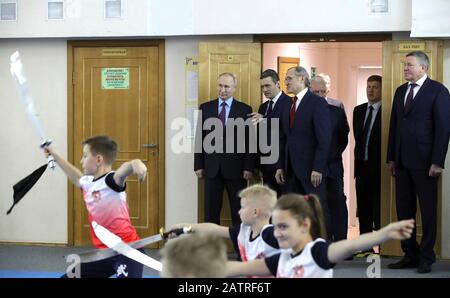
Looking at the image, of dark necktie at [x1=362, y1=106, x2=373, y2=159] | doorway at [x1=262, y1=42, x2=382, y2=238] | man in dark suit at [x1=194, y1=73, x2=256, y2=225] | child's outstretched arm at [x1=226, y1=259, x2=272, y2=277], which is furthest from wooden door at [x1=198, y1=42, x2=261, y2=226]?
child's outstretched arm at [x1=226, y1=259, x2=272, y2=277]

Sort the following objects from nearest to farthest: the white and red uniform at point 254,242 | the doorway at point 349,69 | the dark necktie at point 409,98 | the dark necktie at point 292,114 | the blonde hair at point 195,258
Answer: the blonde hair at point 195,258, the white and red uniform at point 254,242, the dark necktie at point 409,98, the dark necktie at point 292,114, the doorway at point 349,69

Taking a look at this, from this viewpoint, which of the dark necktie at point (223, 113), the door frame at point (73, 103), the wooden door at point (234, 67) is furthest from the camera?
the door frame at point (73, 103)

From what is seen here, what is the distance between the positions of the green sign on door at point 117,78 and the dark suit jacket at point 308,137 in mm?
1829

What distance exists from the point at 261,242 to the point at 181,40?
13.4 feet

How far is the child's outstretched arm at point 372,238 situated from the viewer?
120 inches

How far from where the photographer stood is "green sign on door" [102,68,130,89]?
8117 mm

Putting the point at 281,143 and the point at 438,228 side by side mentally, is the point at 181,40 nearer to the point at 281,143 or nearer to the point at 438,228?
the point at 281,143

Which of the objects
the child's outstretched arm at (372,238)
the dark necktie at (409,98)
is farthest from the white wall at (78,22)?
the child's outstretched arm at (372,238)

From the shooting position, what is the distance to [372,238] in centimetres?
318

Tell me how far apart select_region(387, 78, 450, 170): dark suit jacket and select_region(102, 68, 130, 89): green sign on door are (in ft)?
8.66

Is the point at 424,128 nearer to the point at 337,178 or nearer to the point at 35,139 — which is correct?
the point at 337,178

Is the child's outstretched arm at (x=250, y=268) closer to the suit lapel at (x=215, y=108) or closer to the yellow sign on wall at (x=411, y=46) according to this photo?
the suit lapel at (x=215, y=108)

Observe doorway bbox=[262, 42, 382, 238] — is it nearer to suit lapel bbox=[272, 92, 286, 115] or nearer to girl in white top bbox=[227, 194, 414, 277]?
suit lapel bbox=[272, 92, 286, 115]

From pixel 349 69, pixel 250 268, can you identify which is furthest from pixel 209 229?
pixel 349 69
